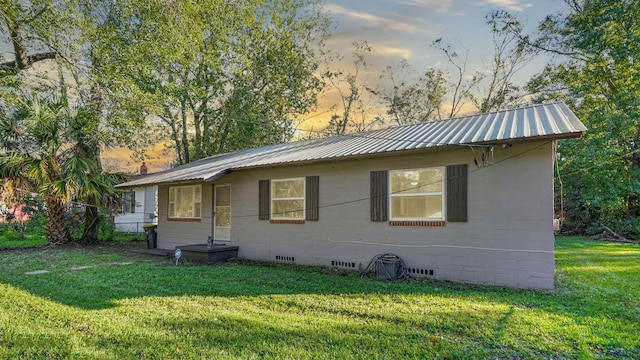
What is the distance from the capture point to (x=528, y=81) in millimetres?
21344

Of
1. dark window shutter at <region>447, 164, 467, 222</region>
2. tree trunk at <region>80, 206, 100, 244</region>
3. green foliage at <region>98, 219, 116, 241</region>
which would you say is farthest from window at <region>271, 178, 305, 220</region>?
green foliage at <region>98, 219, 116, 241</region>

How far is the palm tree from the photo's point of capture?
11.6 m

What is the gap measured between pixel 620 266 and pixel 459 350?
25.1 ft

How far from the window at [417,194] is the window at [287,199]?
2.53 meters

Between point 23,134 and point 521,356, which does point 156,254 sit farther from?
point 521,356

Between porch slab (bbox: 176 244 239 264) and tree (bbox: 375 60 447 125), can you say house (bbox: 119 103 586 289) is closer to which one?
porch slab (bbox: 176 244 239 264)

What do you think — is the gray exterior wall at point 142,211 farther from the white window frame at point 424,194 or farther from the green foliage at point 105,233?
the white window frame at point 424,194

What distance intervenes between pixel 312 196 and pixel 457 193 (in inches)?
137

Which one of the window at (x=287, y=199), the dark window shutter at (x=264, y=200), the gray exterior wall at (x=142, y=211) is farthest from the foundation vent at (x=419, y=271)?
the gray exterior wall at (x=142, y=211)

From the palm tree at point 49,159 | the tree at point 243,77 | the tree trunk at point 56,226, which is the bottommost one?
the tree trunk at point 56,226

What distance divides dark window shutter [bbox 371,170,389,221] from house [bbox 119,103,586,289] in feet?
0.07

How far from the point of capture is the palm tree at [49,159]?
1162cm

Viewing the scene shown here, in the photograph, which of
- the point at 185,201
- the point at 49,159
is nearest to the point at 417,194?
the point at 185,201

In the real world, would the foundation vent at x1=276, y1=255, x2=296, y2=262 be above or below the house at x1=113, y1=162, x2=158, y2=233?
below
